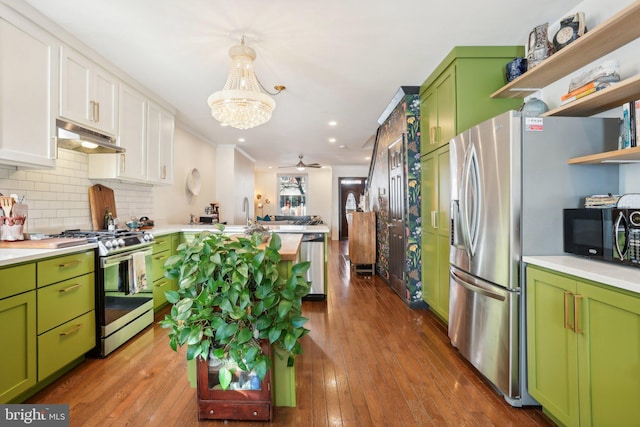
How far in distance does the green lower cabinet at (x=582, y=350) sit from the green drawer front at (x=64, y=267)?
2.88 metres

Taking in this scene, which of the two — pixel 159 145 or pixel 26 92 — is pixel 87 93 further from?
pixel 159 145

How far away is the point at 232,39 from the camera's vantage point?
248cm

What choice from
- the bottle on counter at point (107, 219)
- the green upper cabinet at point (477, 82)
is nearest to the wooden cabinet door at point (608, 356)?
the green upper cabinet at point (477, 82)

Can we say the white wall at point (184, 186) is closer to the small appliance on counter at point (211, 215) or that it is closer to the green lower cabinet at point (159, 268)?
the small appliance on counter at point (211, 215)

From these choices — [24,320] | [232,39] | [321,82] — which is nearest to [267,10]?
[232,39]

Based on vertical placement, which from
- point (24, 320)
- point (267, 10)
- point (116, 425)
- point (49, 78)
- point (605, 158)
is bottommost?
point (116, 425)

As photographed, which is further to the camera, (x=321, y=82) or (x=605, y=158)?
(x=321, y=82)

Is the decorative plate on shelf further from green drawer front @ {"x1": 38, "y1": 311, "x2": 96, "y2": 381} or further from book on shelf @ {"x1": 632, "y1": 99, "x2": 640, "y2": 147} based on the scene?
book on shelf @ {"x1": 632, "y1": 99, "x2": 640, "y2": 147}

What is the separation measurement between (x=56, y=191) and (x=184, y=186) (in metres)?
2.40

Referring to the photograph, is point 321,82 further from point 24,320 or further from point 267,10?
point 24,320

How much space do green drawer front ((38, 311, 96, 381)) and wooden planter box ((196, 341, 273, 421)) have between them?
41.7 inches

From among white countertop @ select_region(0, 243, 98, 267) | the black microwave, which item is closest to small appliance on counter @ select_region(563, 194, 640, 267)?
the black microwave

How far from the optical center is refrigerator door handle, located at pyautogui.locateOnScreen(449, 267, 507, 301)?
1864 mm

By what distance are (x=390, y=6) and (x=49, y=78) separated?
254cm
